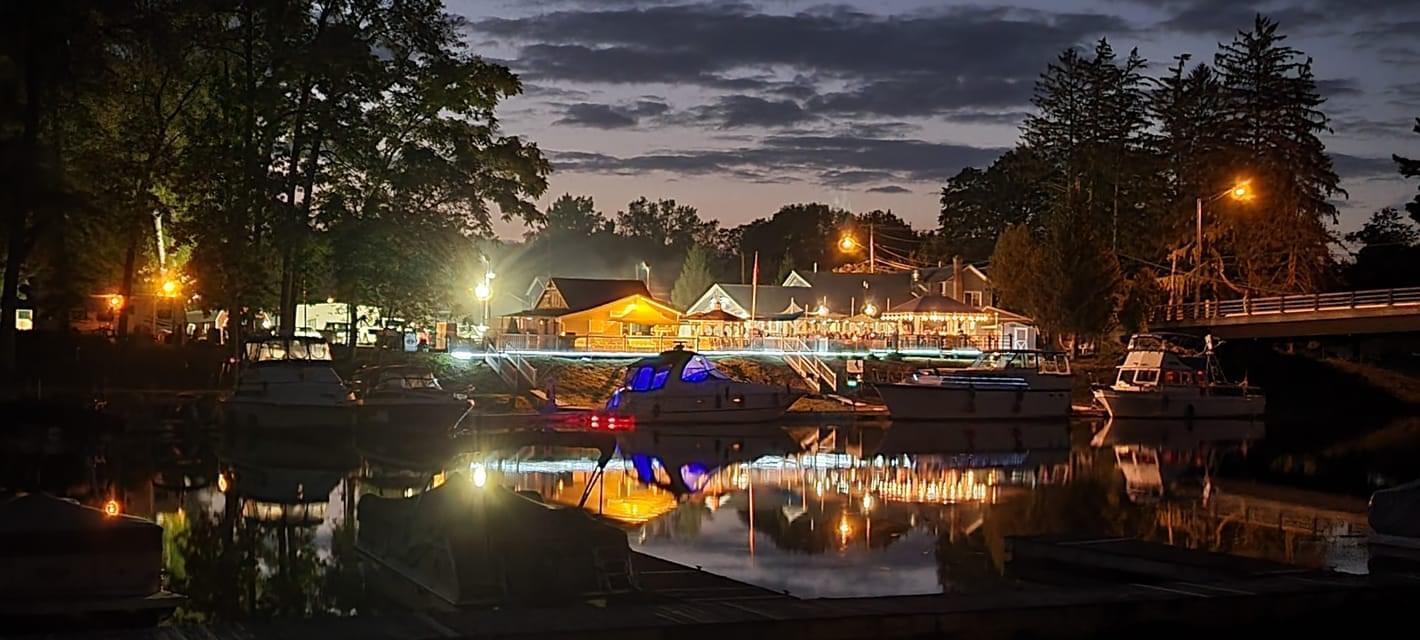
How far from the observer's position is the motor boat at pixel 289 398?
37.8m

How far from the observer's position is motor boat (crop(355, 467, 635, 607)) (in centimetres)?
1380

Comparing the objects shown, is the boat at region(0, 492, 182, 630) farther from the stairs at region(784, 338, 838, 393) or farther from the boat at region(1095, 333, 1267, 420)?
the boat at region(1095, 333, 1267, 420)

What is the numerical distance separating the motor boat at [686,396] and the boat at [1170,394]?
16.9m

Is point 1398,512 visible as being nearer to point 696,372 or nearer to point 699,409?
point 699,409

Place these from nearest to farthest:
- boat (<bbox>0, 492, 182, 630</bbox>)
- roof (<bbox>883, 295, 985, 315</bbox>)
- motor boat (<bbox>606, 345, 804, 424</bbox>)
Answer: boat (<bbox>0, 492, 182, 630</bbox>) < motor boat (<bbox>606, 345, 804, 424</bbox>) < roof (<bbox>883, 295, 985, 315</bbox>)

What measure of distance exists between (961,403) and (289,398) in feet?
80.0

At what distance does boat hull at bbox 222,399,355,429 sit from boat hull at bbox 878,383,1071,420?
20839 mm

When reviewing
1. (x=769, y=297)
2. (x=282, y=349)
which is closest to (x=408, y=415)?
(x=282, y=349)

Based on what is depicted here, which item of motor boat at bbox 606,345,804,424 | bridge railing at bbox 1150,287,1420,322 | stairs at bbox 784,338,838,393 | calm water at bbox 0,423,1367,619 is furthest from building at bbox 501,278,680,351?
calm water at bbox 0,423,1367,619

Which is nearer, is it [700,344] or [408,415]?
[408,415]

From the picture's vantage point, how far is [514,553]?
1383 cm

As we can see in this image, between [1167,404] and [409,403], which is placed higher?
[1167,404]

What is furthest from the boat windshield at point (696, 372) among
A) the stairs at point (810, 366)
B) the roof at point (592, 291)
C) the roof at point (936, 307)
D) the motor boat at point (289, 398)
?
the roof at point (592, 291)

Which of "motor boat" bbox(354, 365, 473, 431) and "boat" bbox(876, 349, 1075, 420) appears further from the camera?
"boat" bbox(876, 349, 1075, 420)
